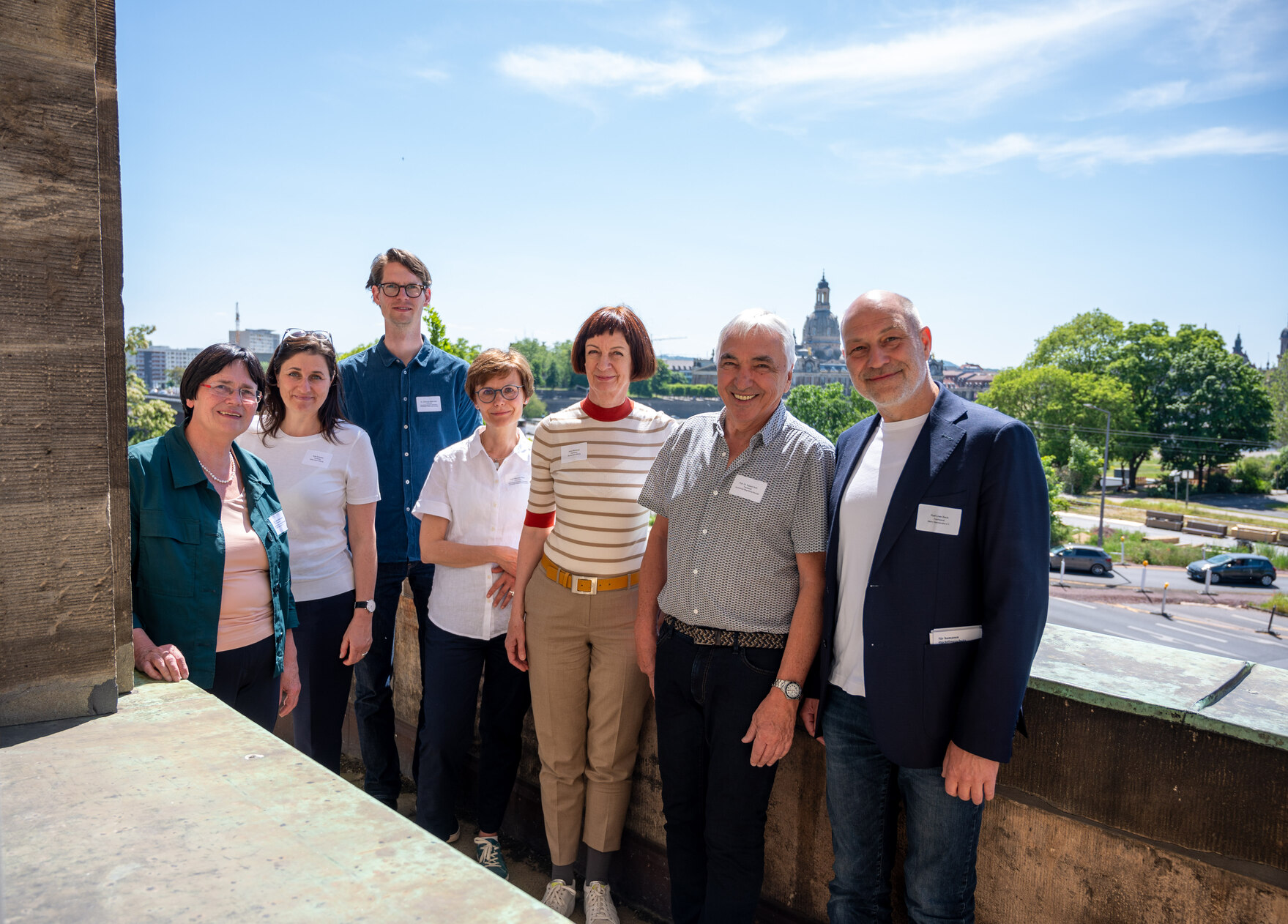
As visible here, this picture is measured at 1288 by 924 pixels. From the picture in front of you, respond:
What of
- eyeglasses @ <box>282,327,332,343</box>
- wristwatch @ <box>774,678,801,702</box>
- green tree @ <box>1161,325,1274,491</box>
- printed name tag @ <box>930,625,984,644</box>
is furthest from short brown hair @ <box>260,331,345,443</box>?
green tree @ <box>1161,325,1274,491</box>

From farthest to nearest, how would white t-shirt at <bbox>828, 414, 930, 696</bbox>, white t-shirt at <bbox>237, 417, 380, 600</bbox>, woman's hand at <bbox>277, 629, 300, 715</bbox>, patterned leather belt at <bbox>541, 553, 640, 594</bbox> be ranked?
white t-shirt at <bbox>237, 417, 380, 600</bbox>, woman's hand at <bbox>277, 629, 300, 715</bbox>, patterned leather belt at <bbox>541, 553, 640, 594</bbox>, white t-shirt at <bbox>828, 414, 930, 696</bbox>

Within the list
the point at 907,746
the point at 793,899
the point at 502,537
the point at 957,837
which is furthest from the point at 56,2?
the point at 793,899

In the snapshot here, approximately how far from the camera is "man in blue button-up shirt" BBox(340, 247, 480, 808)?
337 cm

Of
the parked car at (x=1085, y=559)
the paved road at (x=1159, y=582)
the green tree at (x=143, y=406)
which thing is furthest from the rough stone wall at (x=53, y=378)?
the parked car at (x=1085, y=559)

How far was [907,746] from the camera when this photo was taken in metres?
1.79

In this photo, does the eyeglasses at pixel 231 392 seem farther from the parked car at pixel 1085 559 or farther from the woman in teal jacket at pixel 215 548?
the parked car at pixel 1085 559

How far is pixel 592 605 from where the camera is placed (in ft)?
8.15

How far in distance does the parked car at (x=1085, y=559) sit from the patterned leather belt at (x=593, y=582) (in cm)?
3981

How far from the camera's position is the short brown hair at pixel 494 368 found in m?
2.90

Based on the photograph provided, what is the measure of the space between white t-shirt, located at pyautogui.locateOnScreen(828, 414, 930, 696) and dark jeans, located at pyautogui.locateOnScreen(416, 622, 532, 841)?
51.7 inches

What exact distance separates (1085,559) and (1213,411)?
27477mm

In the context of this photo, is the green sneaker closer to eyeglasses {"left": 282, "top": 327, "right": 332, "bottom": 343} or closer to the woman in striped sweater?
the woman in striped sweater

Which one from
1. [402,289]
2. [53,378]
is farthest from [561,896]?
[402,289]

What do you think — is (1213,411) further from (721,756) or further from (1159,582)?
(721,756)
